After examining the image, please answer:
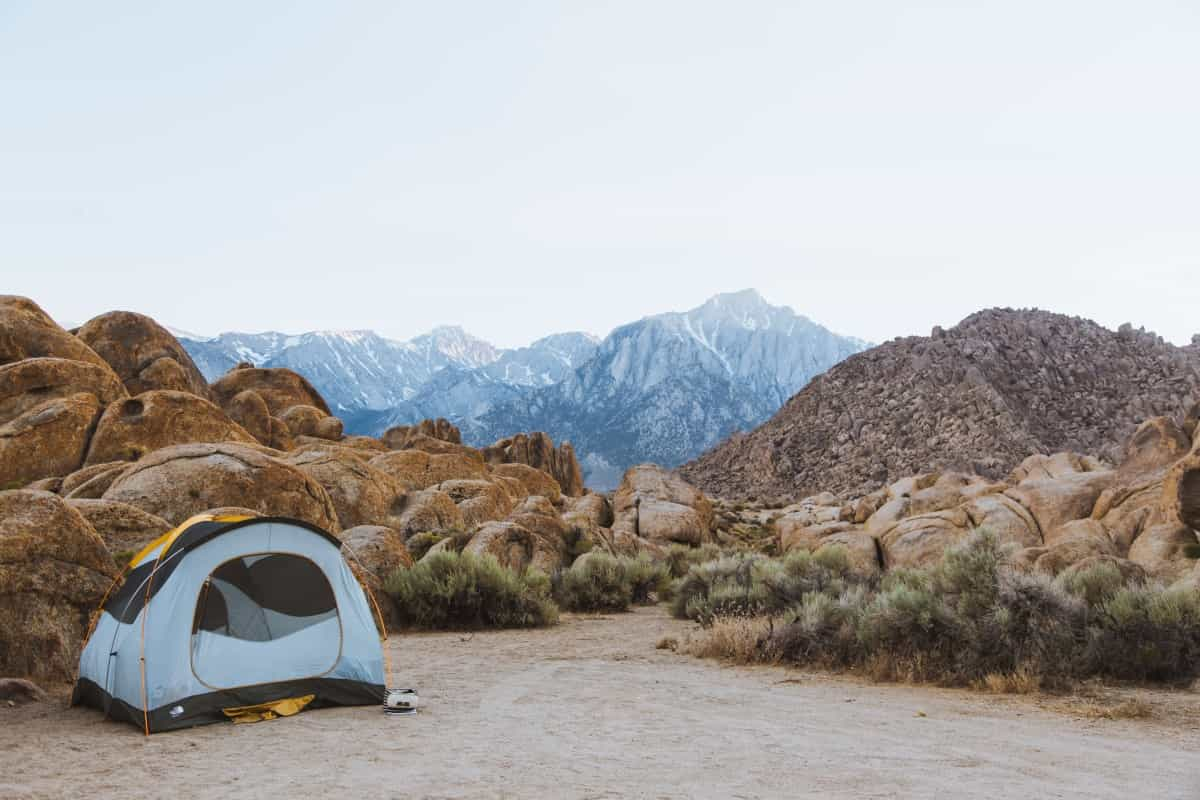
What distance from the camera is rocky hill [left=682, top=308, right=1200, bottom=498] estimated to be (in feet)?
205

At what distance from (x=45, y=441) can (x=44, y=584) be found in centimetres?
1327

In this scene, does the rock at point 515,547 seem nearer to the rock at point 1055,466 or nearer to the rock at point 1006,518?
the rock at point 1006,518

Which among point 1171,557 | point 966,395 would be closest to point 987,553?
point 1171,557

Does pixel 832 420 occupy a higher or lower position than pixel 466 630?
higher

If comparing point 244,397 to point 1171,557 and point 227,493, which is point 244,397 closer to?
point 227,493

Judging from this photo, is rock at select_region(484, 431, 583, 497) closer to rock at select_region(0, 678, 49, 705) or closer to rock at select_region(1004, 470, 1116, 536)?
rock at select_region(1004, 470, 1116, 536)

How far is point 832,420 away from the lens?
243 ft

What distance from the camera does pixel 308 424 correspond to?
121 ft

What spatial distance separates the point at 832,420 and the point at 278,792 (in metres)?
70.7

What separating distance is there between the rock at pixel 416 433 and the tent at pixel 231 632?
29.3m

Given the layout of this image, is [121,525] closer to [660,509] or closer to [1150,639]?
[1150,639]

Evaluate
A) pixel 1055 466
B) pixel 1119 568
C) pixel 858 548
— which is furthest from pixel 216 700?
pixel 1055 466

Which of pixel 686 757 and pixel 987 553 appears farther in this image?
pixel 987 553

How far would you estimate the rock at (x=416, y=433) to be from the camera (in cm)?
4322
